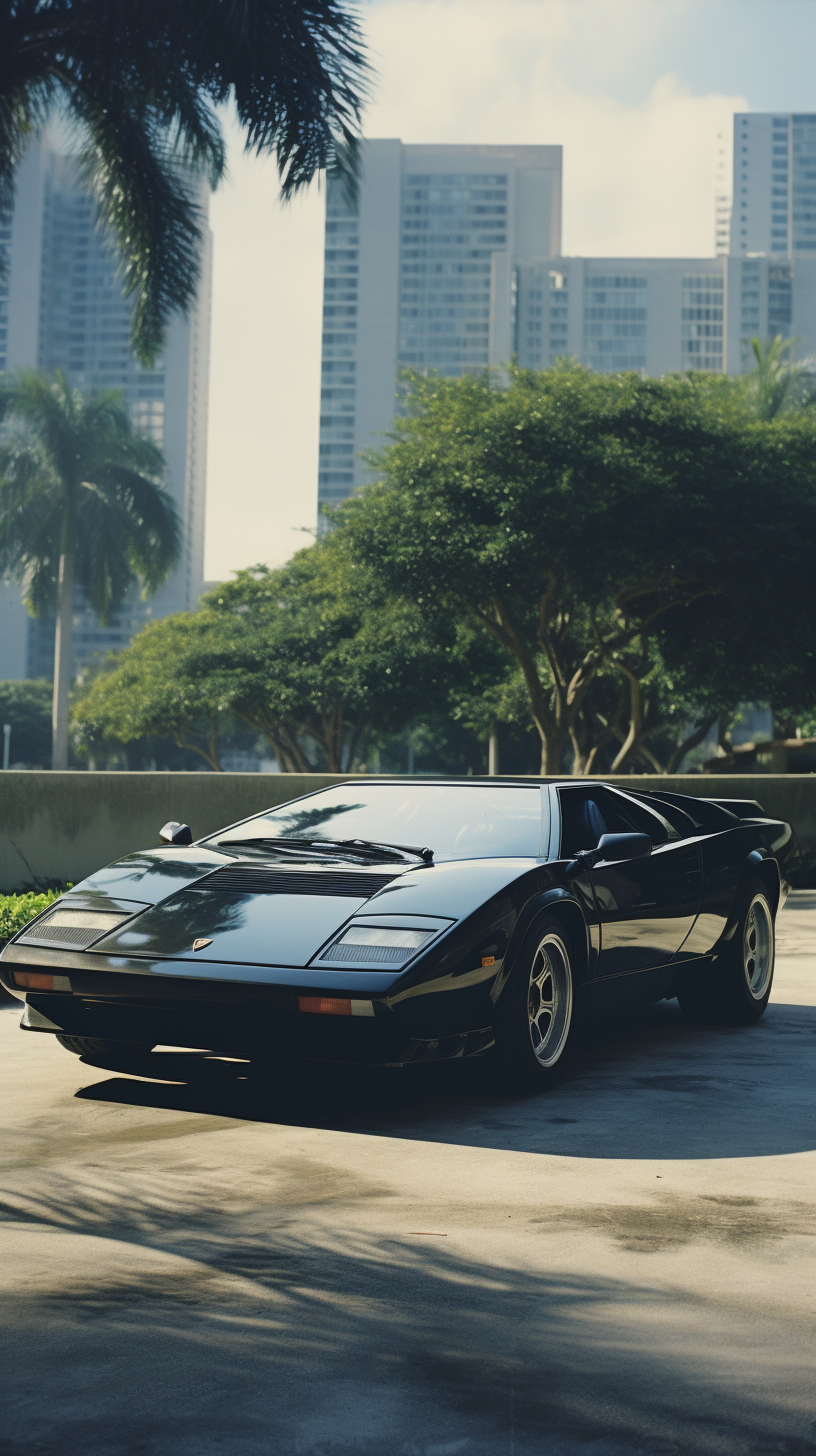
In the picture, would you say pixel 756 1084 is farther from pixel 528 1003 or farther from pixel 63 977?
pixel 63 977

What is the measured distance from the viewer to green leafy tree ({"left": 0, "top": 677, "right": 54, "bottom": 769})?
94.6 metres

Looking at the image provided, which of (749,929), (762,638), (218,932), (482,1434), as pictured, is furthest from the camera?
(762,638)

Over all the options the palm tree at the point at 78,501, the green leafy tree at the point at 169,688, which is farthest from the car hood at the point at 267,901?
the palm tree at the point at 78,501

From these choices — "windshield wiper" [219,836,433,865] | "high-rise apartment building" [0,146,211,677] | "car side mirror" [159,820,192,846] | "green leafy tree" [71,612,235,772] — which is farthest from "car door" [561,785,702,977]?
"high-rise apartment building" [0,146,211,677]

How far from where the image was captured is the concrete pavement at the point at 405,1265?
264 centimetres

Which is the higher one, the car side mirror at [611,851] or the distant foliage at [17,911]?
the car side mirror at [611,851]

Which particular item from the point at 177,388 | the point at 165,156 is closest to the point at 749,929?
the point at 165,156

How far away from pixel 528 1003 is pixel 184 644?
39824mm

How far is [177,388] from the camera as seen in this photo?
181 m

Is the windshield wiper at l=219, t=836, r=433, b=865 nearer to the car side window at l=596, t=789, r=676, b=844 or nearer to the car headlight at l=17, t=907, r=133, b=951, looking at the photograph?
the car headlight at l=17, t=907, r=133, b=951

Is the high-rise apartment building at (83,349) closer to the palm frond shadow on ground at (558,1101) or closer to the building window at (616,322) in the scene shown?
the building window at (616,322)

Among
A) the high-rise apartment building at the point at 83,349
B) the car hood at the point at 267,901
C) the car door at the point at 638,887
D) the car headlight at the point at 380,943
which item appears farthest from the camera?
the high-rise apartment building at the point at 83,349

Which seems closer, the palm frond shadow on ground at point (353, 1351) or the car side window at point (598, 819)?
the palm frond shadow on ground at point (353, 1351)

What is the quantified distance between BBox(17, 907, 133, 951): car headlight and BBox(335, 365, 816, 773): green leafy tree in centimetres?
1562
